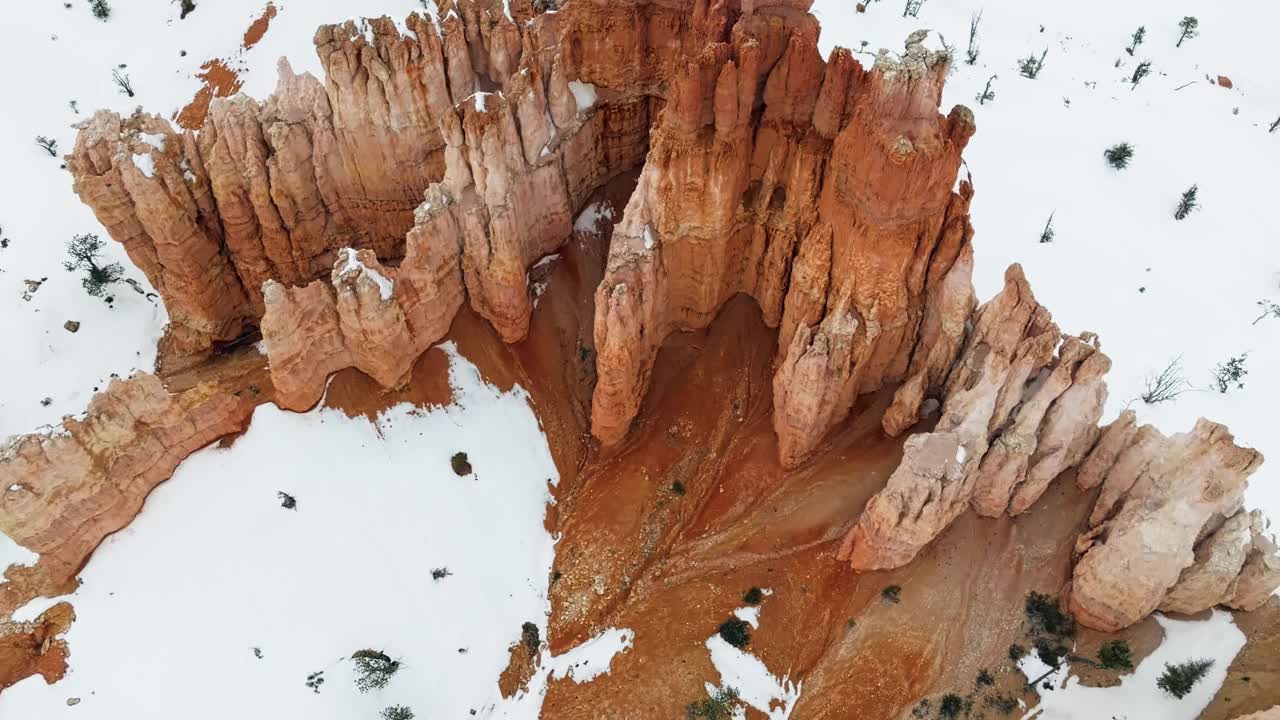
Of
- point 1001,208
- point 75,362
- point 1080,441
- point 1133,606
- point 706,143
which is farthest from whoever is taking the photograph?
point 1001,208

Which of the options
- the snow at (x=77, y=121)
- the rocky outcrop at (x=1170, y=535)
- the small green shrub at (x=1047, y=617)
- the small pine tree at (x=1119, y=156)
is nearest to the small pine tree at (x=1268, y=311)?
the small pine tree at (x=1119, y=156)

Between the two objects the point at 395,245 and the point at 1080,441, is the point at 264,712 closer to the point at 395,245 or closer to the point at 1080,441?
the point at 395,245

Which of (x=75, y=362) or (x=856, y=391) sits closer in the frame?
(x=856, y=391)

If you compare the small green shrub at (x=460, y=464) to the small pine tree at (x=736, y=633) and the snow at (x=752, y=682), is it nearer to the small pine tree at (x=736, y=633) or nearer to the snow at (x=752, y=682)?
the snow at (x=752, y=682)

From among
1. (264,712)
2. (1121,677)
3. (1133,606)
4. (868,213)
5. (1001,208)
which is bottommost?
(264,712)

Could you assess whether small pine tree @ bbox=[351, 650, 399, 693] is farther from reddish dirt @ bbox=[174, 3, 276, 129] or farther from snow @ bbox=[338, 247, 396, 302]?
reddish dirt @ bbox=[174, 3, 276, 129]

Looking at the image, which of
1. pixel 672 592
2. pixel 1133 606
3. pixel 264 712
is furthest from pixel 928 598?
pixel 264 712

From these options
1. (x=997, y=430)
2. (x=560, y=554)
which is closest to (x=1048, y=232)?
(x=997, y=430)
